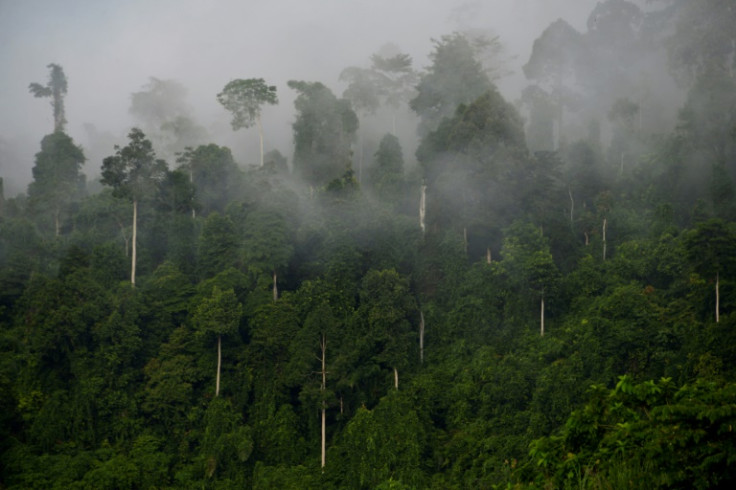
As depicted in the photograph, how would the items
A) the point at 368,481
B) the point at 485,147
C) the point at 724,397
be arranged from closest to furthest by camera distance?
the point at 724,397 < the point at 368,481 < the point at 485,147

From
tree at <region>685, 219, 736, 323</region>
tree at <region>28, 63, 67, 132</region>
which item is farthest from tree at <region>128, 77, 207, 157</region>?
tree at <region>685, 219, 736, 323</region>

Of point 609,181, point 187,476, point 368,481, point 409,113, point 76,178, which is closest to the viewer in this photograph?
point 368,481

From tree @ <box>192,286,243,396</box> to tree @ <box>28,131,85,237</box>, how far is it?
53.6 ft

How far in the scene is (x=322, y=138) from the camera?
123 ft

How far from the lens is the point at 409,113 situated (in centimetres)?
4847

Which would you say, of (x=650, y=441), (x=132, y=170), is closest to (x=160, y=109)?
(x=132, y=170)

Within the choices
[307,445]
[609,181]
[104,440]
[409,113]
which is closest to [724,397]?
[307,445]

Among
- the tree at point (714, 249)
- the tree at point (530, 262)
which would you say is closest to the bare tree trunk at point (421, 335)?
the tree at point (530, 262)

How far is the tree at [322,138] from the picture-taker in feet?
122

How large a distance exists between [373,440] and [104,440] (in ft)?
33.3

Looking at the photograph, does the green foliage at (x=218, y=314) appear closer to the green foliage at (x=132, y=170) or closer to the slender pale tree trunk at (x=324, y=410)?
the slender pale tree trunk at (x=324, y=410)

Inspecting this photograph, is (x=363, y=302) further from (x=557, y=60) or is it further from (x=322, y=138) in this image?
(x=557, y=60)

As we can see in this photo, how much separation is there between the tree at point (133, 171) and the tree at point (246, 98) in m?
8.08

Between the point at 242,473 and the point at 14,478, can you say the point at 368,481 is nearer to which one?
the point at 242,473
